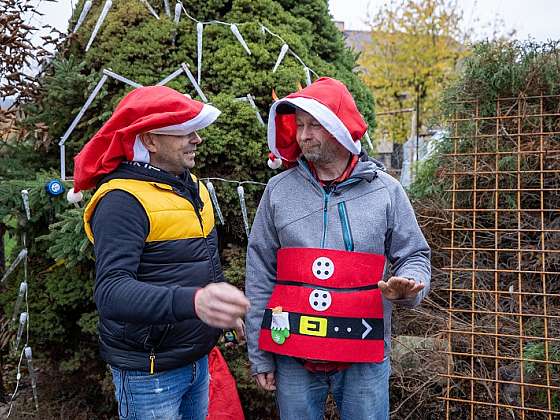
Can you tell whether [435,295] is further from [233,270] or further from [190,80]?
[190,80]

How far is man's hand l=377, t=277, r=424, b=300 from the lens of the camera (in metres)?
1.97

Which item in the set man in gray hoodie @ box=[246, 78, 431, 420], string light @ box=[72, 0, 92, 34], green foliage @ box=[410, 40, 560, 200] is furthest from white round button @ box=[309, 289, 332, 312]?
green foliage @ box=[410, 40, 560, 200]

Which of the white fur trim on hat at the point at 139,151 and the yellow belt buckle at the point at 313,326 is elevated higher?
the white fur trim on hat at the point at 139,151

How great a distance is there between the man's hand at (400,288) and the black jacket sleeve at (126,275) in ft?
2.38

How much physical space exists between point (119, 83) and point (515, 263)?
10.1 feet

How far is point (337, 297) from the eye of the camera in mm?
2186

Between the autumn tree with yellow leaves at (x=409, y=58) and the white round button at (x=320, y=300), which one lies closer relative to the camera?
the white round button at (x=320, y=300)

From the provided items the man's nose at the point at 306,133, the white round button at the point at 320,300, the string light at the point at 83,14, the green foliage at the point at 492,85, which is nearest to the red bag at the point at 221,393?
the white round button at the point at 320,300

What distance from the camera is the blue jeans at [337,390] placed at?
2.23 metres

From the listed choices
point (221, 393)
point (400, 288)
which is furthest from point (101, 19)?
point (400, 288)

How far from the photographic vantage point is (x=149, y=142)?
2115 mm

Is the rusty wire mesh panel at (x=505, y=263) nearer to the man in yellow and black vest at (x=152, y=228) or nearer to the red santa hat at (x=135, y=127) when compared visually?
the man in yellow and black vest at (x=152, y=228)

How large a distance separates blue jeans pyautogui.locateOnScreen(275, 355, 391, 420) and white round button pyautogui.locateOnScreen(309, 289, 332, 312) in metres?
0.26

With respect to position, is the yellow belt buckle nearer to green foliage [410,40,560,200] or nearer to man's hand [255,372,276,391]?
man's hand [255,372,276,391]
